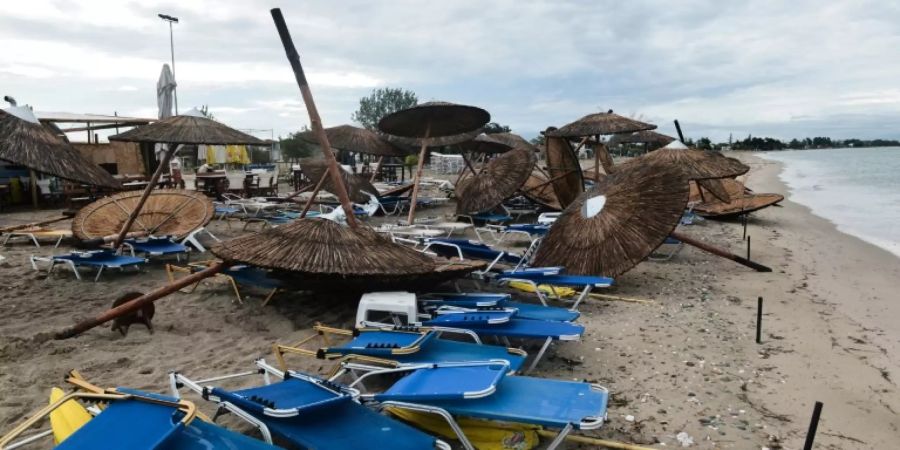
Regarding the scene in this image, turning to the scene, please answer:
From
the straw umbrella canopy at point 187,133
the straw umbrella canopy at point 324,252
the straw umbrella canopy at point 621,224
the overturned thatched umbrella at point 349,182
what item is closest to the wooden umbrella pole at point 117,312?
the straw umbrella canopy at point 324,252

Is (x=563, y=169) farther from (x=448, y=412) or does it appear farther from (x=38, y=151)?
(x=448, y=412)

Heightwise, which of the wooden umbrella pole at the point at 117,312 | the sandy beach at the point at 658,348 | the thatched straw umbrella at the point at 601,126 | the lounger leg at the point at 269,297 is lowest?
the sandy beach at the point at 658,348

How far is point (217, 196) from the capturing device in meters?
14.8

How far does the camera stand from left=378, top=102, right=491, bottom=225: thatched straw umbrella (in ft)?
27.9

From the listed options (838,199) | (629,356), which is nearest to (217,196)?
(629,356)

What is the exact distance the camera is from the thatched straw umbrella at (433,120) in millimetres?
8516

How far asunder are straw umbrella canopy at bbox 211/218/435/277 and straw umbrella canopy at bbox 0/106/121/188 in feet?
5.65

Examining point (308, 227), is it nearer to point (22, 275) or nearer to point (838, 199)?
point (22, 275)

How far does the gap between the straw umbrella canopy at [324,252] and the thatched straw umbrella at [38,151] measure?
1.72 meters

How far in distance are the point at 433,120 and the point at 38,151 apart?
5432mm

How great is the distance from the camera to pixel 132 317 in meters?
4.60

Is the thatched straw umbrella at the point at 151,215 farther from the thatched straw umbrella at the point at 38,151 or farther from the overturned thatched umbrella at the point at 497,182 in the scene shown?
the overturned thatched umbrella at the point at 497,182

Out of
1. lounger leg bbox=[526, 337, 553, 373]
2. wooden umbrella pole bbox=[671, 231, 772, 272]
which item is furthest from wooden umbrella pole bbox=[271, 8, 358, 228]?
wooden umbrella pole bbox=[671, 231, 772, 272]

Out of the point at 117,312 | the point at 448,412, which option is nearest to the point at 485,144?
the point at 117,312
